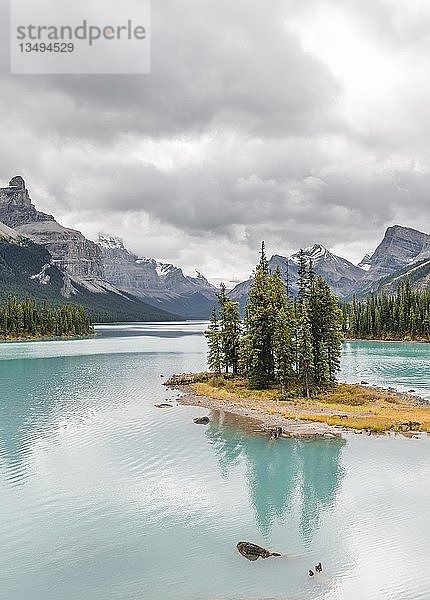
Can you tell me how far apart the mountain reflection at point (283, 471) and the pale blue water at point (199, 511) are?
0.17 meters

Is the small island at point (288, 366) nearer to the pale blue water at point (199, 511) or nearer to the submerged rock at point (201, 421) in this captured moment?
the submerged rock at point (201, 421)

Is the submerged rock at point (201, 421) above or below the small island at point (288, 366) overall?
below

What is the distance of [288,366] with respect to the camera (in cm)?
7344

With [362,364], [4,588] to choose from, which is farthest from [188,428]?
[362,364]

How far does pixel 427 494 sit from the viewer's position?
34750 mm

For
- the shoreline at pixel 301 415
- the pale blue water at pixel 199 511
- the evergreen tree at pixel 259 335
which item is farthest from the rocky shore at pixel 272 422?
the evergreen tree at pixel 259 335

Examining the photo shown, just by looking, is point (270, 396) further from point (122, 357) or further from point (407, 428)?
point (122, 357)

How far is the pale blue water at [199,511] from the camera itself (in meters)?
24.0

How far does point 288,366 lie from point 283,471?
33.8 m

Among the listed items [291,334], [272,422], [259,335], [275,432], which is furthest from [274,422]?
[259,335]

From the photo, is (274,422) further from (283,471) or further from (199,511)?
(199,511)

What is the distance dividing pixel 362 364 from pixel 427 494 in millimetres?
90014

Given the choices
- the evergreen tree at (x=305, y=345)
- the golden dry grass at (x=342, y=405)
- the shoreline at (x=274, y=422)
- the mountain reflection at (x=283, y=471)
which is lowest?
the mountain reflection at (x=283, y=471)

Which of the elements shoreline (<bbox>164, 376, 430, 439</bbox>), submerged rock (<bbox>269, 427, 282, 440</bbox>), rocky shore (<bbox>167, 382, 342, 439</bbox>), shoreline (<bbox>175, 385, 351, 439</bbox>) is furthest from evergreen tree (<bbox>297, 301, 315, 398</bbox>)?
submerged rock (<bbox>269, 427, 282, 440</bbox>)
